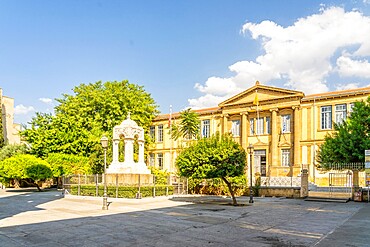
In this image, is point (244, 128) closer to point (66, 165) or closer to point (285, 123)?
point (285, 123)

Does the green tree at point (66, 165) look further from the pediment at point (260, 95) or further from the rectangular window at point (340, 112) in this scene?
the rectangular window at point (340, 112)

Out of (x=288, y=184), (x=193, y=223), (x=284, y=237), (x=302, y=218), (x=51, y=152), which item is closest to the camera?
(x=284, y=237)

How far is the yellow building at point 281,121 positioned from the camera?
36219 mm

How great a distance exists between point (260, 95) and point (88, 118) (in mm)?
20103

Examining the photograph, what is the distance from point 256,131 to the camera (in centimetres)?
4138

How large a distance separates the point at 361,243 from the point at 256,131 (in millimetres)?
32643

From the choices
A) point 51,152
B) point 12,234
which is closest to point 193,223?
point 12,234

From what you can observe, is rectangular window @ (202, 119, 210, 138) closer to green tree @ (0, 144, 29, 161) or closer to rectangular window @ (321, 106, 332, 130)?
rectangular window @ (321, 106, 332, 130)

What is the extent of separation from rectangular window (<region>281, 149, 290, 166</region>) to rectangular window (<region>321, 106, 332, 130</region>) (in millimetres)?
4714

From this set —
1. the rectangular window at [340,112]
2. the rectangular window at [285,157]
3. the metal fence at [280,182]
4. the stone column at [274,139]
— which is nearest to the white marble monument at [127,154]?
the metal fence at [280,182]

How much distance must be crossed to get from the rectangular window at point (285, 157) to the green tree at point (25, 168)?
964 inches

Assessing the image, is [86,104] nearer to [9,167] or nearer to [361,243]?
[9,167]

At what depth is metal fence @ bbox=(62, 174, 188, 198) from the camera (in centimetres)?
2317

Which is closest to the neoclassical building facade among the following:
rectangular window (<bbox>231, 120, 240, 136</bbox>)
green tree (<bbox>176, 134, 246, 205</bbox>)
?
rectangular window (<bbox>231, 120, 240, 136</bbox>)
